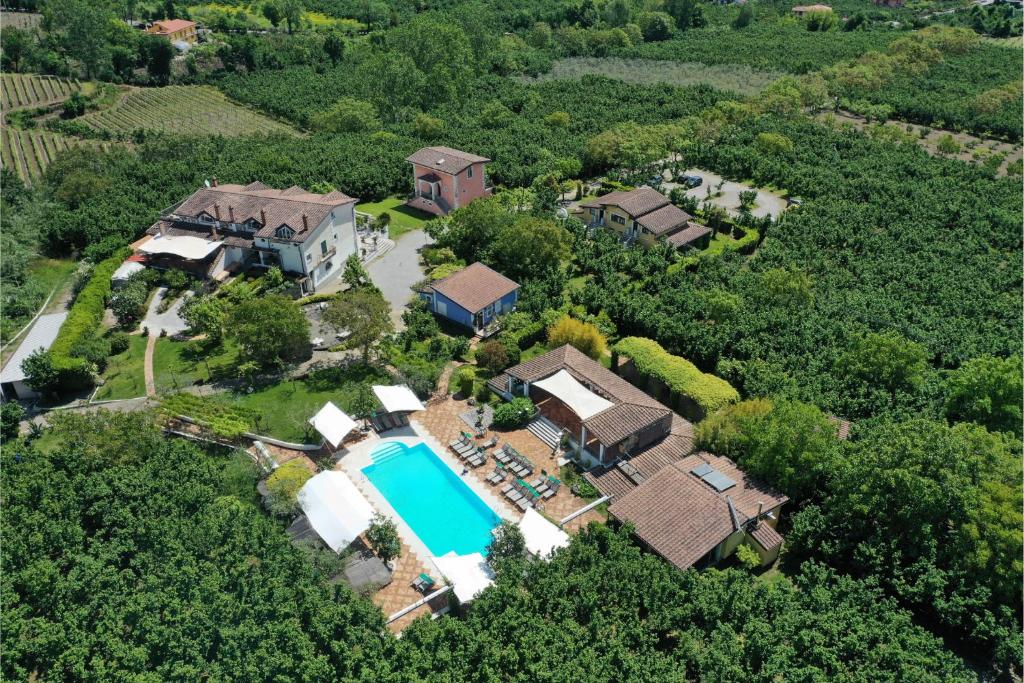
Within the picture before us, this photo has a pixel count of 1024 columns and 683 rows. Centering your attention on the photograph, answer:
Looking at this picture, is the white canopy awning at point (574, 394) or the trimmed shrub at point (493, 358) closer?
the white canopy awning at point (574, 394)

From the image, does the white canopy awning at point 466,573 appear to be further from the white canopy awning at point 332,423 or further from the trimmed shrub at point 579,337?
the trimmed shrub at point 579,337

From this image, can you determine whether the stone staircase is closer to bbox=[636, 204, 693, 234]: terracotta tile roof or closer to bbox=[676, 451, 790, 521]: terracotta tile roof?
bbox=[676, 451, 790, 521]: terracotta tile roof

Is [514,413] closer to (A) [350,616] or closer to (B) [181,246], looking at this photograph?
(A) [350,616]

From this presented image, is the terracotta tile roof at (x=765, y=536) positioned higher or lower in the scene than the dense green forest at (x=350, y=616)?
lower

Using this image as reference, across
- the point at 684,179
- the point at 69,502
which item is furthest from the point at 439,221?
the point at 69,502

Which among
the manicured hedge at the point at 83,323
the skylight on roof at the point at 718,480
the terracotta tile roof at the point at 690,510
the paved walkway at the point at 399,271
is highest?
the manicured hedge at the point at 83,323

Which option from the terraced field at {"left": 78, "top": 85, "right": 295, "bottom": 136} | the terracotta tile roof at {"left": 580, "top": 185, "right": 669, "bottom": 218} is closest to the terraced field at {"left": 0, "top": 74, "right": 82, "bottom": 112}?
the terraced field at {"left": 78, "top": 85, "right": 295, "bottom": 136}

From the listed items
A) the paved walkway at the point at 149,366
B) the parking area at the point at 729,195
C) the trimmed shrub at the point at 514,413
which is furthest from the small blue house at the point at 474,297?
the parking area at the point at 729,195
